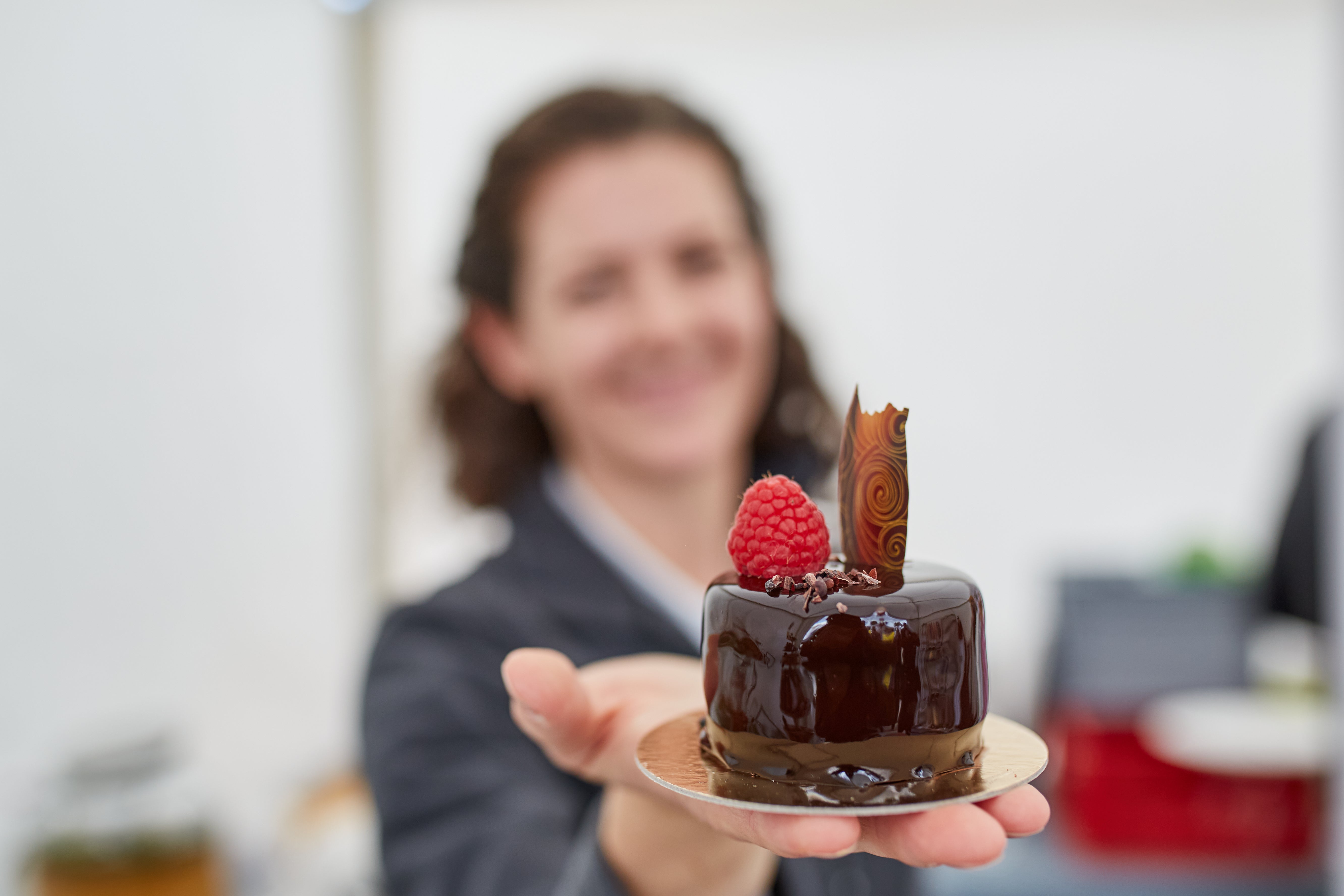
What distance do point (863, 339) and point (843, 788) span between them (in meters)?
2.59

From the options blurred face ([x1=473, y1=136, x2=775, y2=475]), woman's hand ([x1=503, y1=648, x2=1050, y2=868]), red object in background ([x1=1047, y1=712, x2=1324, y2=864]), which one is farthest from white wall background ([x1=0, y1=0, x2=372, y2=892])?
red object in background ([x1=1047, y1=712, x2=1324, y2=864])

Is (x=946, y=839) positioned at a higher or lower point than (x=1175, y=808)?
higher

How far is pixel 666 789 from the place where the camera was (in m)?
0.65

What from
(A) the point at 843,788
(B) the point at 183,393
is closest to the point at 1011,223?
(B) the point at 183,393

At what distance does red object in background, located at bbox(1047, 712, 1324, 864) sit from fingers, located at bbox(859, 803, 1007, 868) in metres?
Answer: 1.76

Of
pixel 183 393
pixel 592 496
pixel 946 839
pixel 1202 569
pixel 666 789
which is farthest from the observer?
pixel 1202 569

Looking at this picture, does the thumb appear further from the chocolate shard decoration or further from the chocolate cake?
the chocolate shard decoration

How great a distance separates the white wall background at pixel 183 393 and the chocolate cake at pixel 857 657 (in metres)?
1.60

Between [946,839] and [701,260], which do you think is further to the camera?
[701,260]

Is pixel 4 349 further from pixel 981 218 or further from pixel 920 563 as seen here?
pixel 981 218

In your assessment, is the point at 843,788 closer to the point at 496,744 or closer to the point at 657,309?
the point at 496,744

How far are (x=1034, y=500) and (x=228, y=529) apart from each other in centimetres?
243

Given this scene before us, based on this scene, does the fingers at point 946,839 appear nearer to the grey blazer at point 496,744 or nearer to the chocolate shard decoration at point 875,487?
the chocolate shard decoration at point 875,487

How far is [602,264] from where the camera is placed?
4.31 ft
